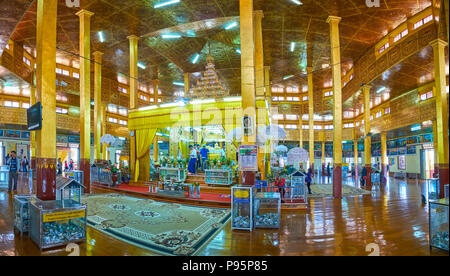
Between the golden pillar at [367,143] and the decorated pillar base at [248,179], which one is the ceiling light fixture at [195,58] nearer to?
the golden pillar at [367,143]

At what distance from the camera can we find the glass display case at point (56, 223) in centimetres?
437

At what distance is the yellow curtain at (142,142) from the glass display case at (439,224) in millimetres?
10615

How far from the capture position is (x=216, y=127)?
1458cm

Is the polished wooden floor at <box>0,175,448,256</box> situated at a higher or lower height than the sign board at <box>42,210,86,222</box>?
lower

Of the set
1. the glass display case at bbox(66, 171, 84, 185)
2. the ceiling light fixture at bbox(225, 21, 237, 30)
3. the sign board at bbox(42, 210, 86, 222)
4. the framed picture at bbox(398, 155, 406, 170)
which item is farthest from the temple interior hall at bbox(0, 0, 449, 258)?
Answer: the framed picture at bbox(398, 155, 406, 170)

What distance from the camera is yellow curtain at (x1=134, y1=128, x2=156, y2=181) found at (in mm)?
12674

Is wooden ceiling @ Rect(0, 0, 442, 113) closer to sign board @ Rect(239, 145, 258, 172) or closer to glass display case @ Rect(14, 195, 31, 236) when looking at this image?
glass display case @ Rect(14, 195, 31, 236)

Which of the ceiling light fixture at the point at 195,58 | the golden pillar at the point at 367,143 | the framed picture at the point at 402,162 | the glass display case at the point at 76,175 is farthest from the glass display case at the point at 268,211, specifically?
the framed picture at the point at 402,162

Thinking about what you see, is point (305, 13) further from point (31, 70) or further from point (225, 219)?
point (31, 70)

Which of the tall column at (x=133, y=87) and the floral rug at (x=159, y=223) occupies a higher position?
the tall column at (x=133, y=87)

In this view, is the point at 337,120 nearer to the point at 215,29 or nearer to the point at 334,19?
the point at 334,19

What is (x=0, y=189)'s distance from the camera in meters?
11.0

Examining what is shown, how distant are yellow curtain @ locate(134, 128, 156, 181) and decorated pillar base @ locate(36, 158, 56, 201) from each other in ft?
22.3

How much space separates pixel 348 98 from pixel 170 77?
13616 mm
